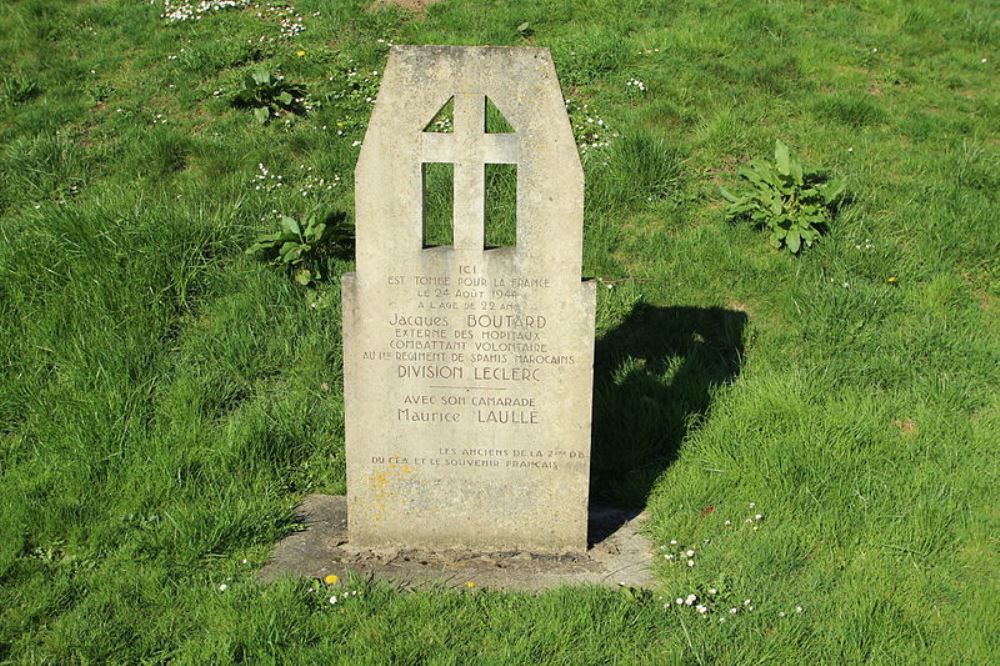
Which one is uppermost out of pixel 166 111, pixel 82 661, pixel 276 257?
pixel 166 111

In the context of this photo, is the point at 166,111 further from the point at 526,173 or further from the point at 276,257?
the point at 526,173

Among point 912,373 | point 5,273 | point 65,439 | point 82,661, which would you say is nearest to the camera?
point 82,661

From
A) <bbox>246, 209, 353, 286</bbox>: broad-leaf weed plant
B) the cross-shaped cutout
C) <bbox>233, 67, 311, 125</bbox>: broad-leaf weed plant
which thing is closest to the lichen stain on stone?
the cross-shaped cutout

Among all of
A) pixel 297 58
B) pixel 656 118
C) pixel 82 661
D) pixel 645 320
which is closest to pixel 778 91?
pixel 656 118

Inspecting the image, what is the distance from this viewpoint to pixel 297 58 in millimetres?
8219

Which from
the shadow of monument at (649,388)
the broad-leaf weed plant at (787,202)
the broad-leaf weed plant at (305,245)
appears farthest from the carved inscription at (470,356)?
the broad-leaf weed plant at (787,202)

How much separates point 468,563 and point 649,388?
5.06 ft

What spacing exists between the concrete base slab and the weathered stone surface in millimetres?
71

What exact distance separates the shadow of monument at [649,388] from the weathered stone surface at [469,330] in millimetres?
534

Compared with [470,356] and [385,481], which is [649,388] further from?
[385,481]

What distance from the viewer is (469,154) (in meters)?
4.14

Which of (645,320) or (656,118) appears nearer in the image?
(645,320)

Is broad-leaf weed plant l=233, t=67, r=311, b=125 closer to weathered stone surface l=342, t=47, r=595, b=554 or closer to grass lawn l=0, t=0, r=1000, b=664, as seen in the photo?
grass lawn l=0, t=0, r=1000, b=664

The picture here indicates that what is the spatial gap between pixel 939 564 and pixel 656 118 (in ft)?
13.8
